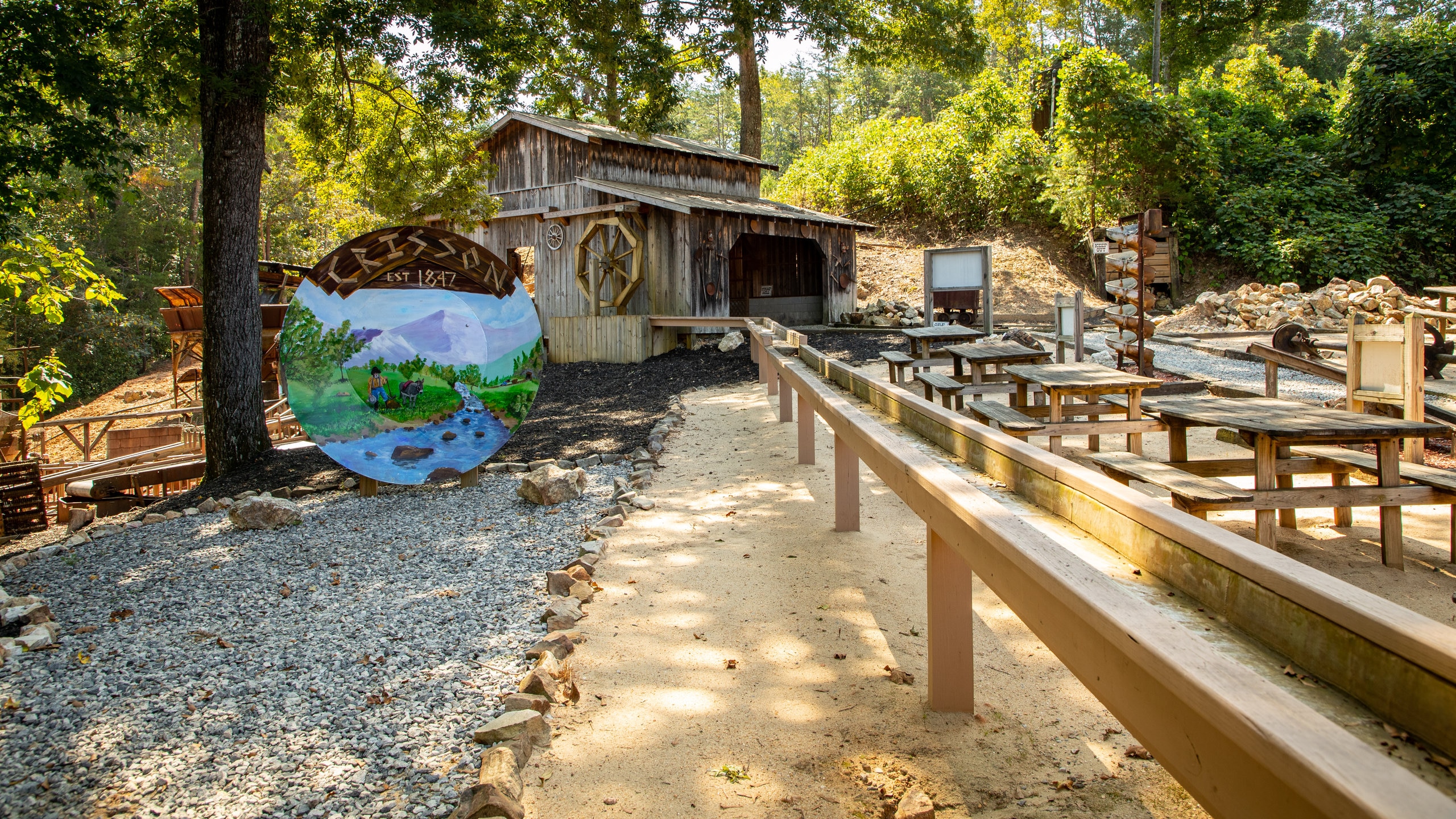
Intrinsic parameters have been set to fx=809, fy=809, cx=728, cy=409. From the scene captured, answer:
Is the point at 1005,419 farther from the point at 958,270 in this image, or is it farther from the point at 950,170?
the point at 950,170

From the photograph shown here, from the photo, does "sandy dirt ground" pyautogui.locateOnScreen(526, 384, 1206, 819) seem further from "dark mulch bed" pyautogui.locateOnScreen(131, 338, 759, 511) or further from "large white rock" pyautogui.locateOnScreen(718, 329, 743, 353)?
"large white rock" pyautogui.locateOnScreen(718, 329, 743, 353)

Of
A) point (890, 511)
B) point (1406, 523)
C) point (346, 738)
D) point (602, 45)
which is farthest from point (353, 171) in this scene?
point (1406, 523)

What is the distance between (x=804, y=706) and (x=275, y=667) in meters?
2.27

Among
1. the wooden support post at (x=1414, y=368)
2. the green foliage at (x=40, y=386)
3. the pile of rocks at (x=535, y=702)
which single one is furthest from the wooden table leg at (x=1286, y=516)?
the green foliage at (x=40, y=386)

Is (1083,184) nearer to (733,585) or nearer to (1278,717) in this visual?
(733,585)

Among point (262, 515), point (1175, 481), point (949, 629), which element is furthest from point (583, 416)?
point (949, 629)

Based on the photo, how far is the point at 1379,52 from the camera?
64.9 feet

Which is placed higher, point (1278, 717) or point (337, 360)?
point (337, 360)

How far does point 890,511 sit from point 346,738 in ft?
12.2

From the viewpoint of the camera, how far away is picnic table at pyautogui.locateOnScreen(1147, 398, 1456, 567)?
12.0 ft

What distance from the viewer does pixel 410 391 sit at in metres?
6.64

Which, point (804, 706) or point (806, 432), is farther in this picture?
point (806, 432)

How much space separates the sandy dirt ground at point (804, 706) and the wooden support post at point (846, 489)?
16 cm

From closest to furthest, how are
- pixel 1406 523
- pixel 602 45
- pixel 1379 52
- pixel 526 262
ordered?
pixel 1406 523 → pixel 602 45 → pixel 1379 52 → pixel 526 262
